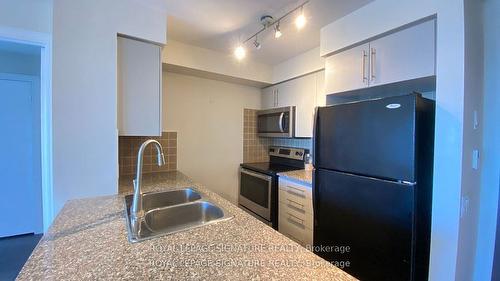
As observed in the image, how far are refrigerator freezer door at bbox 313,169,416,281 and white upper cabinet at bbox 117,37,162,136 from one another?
1.45 meters

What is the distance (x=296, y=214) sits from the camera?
218 cm

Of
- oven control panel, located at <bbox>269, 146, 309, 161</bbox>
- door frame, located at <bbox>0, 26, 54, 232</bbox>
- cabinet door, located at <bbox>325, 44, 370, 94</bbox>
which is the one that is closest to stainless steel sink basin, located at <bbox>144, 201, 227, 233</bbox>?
door frame, located at <bbox>0, 26, 54, 232</bbox>

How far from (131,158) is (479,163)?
2.94 m

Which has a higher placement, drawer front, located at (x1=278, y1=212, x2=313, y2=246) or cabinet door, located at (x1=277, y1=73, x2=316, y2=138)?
cabinet door, located at (x1=277, y1=73, x2=316, y2=138)

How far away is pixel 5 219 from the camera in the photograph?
252cm

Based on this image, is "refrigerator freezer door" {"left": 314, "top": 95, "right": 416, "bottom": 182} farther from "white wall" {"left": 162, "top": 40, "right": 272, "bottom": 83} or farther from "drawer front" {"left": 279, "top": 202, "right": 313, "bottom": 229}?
"white wall" {"left": 162, "top": 40, "right": 272, "bottom": 83}

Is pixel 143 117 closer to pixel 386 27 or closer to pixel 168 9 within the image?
pixel 168 9

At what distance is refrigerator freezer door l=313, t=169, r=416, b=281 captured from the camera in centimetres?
120

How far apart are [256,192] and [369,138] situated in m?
1.64

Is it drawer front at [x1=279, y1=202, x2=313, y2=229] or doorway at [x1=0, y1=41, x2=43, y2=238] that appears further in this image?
doorway at [x1=0, y1=41, x2=43, y2=238]

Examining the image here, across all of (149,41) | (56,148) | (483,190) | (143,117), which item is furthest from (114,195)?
(483,190)

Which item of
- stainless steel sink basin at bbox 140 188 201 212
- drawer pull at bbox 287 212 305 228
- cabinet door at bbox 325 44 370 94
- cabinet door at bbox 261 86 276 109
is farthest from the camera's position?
cabinet door at bbox 261 86 276 109

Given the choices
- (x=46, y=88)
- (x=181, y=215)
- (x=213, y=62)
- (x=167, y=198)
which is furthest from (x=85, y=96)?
(x=213, y=62)

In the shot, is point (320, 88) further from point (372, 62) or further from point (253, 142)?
point (253, 142)
